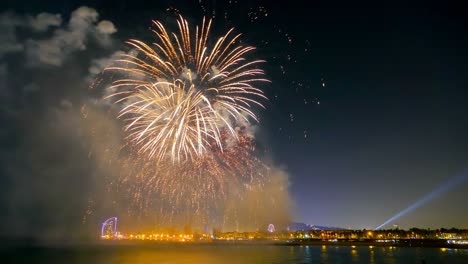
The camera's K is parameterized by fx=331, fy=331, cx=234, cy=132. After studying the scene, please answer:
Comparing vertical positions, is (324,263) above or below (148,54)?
below

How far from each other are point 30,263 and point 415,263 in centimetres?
7799

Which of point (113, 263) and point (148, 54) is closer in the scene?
point (148, 54)

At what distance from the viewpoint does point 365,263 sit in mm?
61375

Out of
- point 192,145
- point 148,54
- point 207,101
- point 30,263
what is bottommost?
point 30,263

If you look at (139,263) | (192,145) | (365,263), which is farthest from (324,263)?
(192,145)

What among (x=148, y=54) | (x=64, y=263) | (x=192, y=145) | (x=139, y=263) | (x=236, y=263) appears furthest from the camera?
(x=64, y=263)

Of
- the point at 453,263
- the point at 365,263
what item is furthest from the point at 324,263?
the point at 453,263

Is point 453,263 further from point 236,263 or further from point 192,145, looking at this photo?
point 192,145

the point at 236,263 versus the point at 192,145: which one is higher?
the point at 192,145

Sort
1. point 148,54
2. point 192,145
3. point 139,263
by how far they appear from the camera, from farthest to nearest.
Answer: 1. point 139,263
2. point 192,145
3. point 148,54

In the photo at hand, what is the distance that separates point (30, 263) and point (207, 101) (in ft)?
210

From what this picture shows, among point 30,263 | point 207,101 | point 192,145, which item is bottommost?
point 30,263

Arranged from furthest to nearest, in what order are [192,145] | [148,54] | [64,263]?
1. [64,263]
2. [192,145]
3. [148,54]

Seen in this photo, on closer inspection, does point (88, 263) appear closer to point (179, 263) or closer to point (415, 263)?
point (179, 263)
